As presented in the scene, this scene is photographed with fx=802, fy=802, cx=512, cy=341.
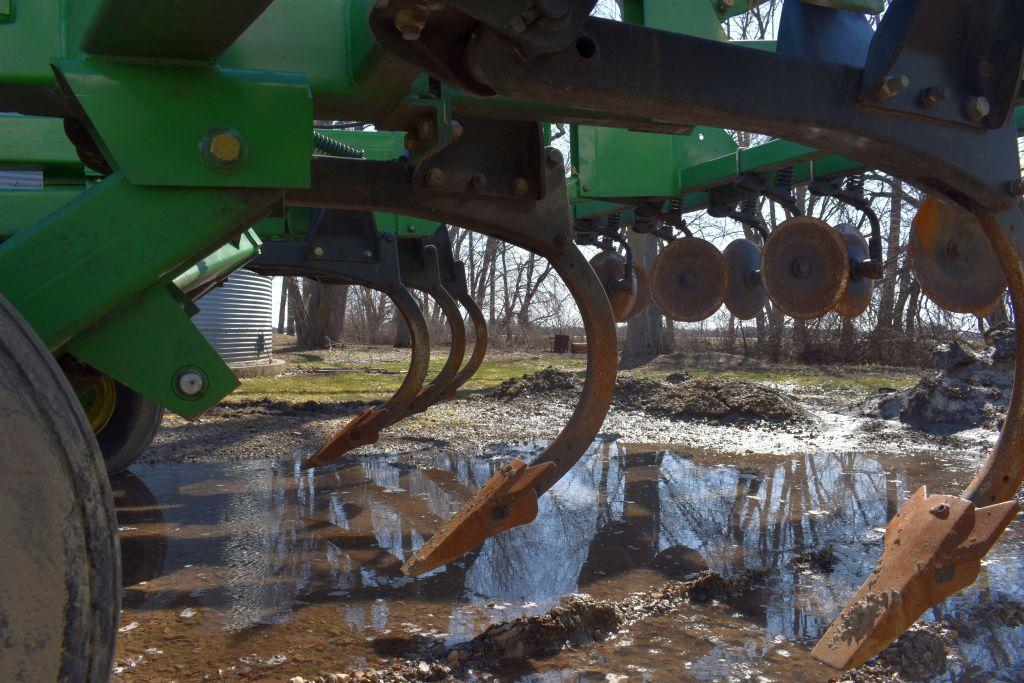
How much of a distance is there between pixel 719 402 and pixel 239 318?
6307 millimetres

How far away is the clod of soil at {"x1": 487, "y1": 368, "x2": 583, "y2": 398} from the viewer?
7.74 m

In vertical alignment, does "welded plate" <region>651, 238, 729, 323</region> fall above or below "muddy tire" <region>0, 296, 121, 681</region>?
above

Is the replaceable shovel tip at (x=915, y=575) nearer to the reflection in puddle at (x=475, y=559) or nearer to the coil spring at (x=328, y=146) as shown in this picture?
the reflection in puddle at (x=475, y=559)

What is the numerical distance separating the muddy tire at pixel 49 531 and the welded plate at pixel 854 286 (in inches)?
157

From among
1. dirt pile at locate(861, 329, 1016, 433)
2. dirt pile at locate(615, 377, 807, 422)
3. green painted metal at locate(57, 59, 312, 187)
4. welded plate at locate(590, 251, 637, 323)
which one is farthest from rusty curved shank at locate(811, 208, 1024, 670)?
dirt pile at locate(615, 377, 807, 422)

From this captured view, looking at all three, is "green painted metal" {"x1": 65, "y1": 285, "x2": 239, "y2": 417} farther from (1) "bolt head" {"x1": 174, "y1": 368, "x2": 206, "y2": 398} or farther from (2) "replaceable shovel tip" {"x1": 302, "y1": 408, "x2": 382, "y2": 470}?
(2) "replaceable shovel tip" {"x1": 302, "y1": 408, "x2": 382, "y2": 470}

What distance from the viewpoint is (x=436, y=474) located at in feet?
14.6

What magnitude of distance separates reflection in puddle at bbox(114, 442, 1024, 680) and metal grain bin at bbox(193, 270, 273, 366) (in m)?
5.39

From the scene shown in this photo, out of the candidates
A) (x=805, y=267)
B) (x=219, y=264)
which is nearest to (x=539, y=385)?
(x=805, y=267)

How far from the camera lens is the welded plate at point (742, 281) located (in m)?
5.27

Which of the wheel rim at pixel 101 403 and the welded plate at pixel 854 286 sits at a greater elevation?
the welded plate at pixel 854 286

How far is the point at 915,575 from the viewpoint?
1.62m

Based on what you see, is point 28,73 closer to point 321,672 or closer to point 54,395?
point 54,395

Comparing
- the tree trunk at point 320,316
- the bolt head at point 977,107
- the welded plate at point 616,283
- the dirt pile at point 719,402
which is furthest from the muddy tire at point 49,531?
the tree trunk at point 320,316
